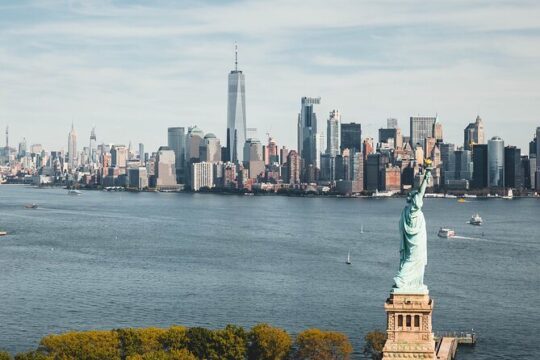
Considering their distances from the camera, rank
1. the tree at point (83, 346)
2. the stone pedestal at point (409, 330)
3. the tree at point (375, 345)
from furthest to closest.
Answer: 1. the tree at point (375, 345)
2. the tree at point (83, 346)
3. the stone pedestal at point (409, 330)

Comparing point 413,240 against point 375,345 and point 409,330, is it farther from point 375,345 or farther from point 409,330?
point 375,345

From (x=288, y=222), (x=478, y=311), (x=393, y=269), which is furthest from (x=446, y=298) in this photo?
(x=288, y=222)

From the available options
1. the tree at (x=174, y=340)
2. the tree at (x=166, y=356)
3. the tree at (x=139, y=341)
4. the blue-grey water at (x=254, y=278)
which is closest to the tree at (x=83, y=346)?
the tree at (x=139, y=341)

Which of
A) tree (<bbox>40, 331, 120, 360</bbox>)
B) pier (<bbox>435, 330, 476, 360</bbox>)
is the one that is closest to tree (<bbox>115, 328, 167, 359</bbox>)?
tree (<bbox>40, 331, 120, 360</bbox>)

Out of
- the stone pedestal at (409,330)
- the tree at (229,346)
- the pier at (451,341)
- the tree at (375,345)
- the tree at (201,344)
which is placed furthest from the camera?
the pier at (451,341)

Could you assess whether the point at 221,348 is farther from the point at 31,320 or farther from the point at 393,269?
the point at 393,269

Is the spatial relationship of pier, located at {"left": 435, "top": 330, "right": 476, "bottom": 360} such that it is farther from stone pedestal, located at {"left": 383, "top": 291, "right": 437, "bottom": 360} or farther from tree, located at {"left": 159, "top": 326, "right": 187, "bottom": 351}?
stone pedestal, located at {"left": 383, "top": 291, "right": 437, "bottom": 360}

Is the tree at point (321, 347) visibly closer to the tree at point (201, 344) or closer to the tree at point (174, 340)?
the tree at point (201, 344)
